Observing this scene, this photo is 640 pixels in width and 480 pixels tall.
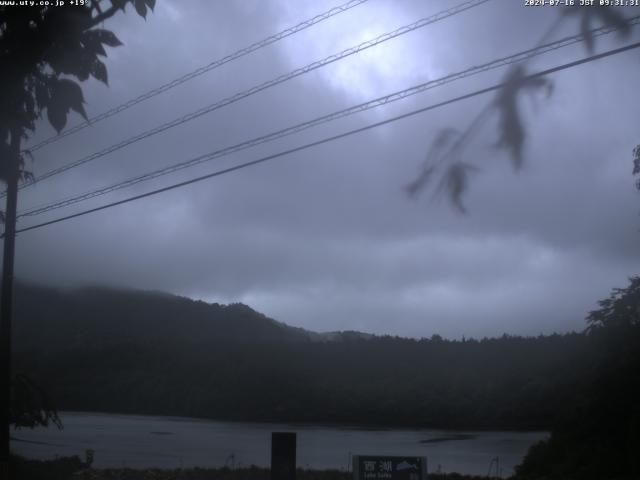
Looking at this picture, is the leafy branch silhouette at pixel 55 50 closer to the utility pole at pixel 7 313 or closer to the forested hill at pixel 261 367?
the utility pole at pixel 7 313

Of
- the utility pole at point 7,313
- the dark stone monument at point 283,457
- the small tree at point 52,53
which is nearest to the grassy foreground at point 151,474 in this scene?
the utility pole at point 7,313

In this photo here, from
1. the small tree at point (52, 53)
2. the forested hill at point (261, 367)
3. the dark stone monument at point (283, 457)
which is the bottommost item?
the dark stone monument at point (283, 457)

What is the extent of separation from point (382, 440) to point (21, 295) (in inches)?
788

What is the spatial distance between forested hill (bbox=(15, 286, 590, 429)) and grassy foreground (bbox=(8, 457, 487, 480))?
632 centimetres

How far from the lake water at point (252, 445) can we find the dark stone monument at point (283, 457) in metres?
6.33

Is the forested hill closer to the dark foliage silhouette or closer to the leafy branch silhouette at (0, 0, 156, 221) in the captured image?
the dark foliage silhouette

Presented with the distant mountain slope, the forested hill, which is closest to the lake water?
the forested hill

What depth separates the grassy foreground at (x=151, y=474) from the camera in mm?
14125

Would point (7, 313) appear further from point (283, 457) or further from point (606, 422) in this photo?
point (606, 422)

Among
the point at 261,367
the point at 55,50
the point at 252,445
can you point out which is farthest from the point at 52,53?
the point at 261,367

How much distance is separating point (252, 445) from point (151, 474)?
898cm

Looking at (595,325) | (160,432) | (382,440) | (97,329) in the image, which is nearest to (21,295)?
(97,329)

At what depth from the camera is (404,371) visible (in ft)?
95.0

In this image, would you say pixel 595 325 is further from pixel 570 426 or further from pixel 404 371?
pixel 404 371
